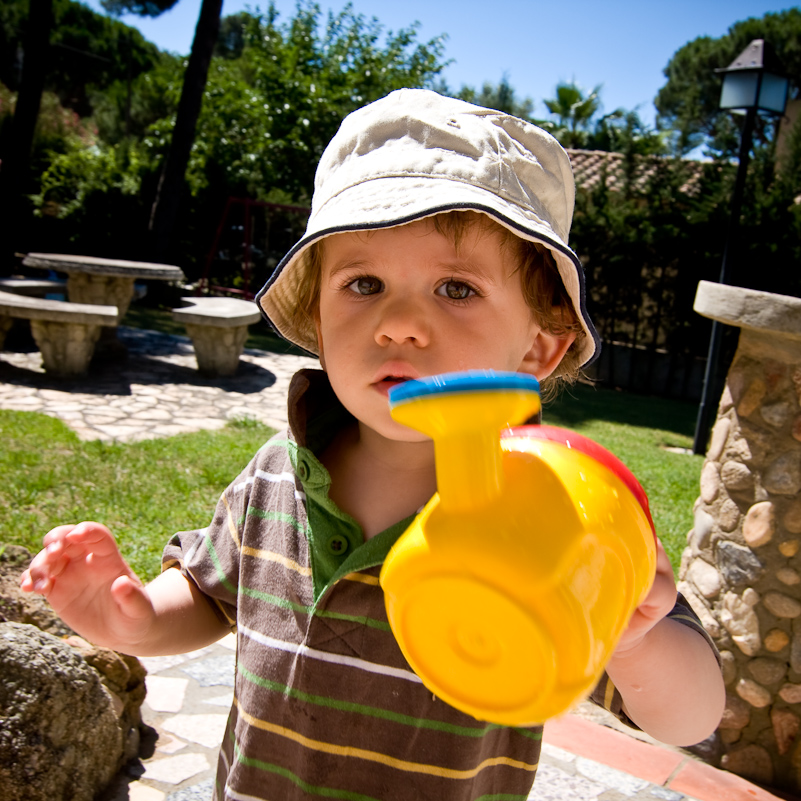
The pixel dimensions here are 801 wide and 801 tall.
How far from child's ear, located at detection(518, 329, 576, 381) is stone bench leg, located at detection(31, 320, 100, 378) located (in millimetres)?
6858

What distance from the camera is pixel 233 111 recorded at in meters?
15.4

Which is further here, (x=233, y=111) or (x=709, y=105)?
(x=709, y=105)

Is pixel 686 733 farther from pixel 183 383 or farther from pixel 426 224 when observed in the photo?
pixel 183 383

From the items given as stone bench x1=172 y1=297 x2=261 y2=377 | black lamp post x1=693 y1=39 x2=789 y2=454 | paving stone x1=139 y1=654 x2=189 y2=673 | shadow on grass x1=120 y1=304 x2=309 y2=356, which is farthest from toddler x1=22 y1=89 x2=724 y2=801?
shadow on grass x1=120 y1=304 x2=309 y2=356

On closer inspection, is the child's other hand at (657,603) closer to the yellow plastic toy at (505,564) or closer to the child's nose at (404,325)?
the yellow plastic toy at (505,564)

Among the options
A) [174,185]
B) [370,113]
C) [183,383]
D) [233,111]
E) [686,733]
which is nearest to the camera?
[686,733]

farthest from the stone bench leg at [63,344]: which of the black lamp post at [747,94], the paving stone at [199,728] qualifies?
the black lamp post at [747,94]

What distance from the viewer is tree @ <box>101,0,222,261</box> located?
37.1 feet

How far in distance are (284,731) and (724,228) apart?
11.5m

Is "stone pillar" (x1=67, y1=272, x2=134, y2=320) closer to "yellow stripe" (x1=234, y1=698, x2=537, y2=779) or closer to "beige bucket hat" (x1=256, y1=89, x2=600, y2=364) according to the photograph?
"beige bucket hat" (x1=256, y1=89, x2=600, y2=364)

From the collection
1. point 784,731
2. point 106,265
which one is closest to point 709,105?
point 106,265

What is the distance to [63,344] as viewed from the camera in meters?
7.38

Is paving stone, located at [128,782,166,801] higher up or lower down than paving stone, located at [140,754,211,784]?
higher up

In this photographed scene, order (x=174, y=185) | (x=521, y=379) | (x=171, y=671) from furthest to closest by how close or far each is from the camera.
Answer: (x=174, y=185)
(x=171, y=671)
(x=521, y=379)
